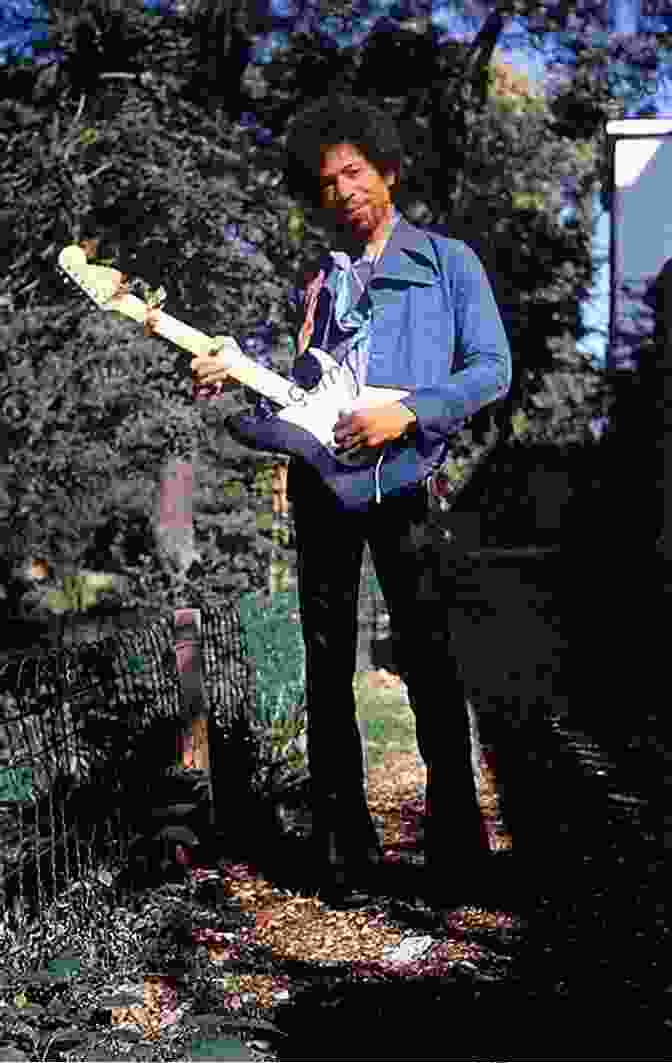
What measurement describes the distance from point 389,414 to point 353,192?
610 millimetres

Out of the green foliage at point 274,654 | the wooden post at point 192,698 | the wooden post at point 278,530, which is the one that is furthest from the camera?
the wooden post at point 278,530

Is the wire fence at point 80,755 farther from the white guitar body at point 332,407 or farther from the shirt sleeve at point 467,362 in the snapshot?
the shirt sleeve at point 467,362

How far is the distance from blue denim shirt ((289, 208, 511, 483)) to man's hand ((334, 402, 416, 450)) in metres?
0.05

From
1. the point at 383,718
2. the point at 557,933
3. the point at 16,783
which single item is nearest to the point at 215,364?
→ the point at 16,783

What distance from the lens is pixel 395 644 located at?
4039 millimetres

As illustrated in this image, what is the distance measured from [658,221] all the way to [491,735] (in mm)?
5092

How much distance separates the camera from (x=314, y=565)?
4074mm

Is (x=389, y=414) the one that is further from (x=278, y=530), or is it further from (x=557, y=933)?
(x=278, y=530)

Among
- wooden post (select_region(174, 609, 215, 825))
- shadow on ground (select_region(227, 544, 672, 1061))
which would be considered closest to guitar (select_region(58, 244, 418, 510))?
shadow on ground (select_region(227, 544, 672, 1061))

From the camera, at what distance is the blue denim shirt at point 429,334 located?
3.70 metres

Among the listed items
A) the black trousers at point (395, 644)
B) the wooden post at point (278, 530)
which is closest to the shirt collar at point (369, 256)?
the black trousers at point (395, 644)

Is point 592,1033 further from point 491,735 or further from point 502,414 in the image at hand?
point 502,414

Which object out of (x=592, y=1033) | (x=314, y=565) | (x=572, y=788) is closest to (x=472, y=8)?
(x=572, y=788)

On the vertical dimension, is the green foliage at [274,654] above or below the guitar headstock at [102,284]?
below
